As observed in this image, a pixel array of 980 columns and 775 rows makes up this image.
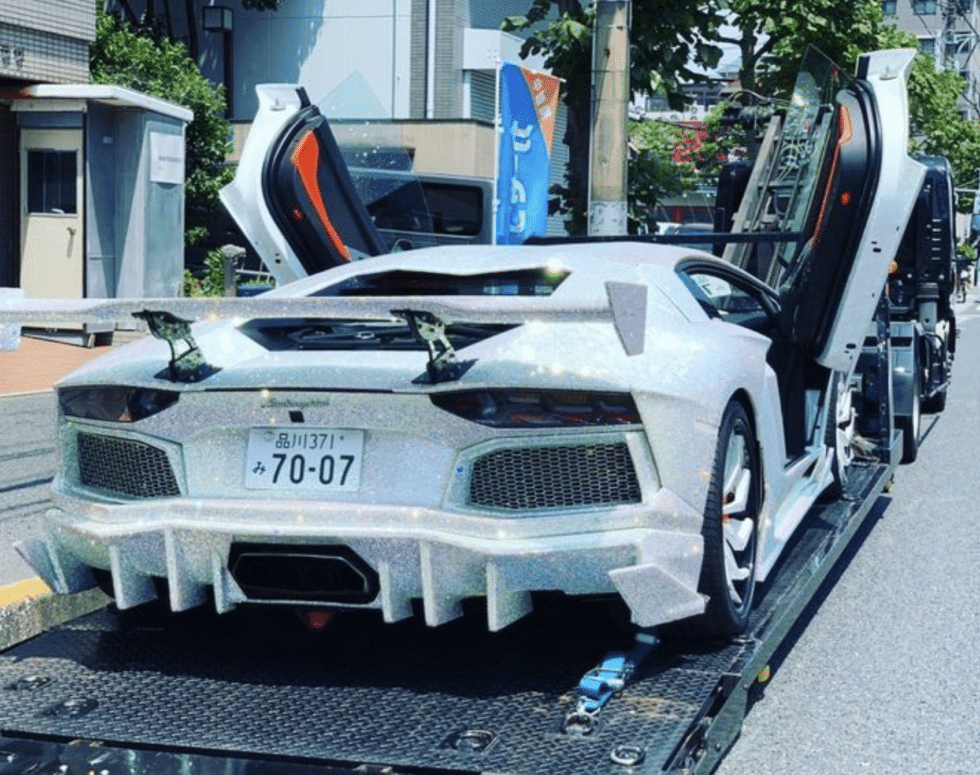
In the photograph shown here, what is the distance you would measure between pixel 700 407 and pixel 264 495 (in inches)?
48.5

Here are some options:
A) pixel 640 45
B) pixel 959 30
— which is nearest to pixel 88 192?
pixel 640 45

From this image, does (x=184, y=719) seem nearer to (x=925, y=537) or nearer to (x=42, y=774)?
(x=42, y=774)

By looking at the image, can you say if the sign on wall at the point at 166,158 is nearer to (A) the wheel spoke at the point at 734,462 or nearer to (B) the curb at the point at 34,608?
(B) the curb at the point at 34,608

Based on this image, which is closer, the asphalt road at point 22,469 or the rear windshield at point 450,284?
the rear windshield at point 450,284

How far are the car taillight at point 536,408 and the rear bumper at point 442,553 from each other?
25 centimetres

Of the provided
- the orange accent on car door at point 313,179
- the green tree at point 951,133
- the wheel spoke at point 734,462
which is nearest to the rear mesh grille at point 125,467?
the wheel spoke at point 734,462

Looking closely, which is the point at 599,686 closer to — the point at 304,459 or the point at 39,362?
the point at 304,459

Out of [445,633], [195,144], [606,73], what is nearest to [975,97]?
[195,144]

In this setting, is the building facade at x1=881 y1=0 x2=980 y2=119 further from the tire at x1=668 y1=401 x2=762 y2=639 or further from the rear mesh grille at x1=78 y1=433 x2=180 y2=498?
the rear mesh grille at x1=78 y1=433 x2=180 y2=498

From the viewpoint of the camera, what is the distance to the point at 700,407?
399 centimetres

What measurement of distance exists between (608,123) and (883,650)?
598 cm

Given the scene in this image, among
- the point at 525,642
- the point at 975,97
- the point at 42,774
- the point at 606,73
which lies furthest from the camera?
the point at 975,97

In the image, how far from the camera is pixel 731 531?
4.42m

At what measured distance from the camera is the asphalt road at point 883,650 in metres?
4.12
